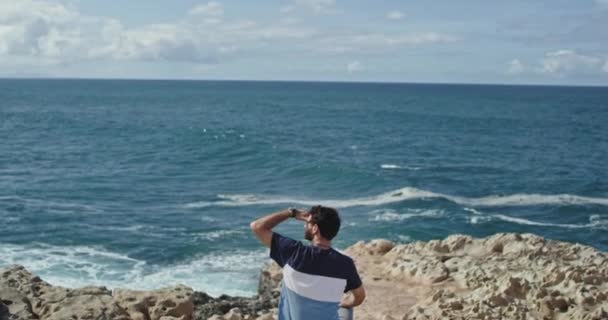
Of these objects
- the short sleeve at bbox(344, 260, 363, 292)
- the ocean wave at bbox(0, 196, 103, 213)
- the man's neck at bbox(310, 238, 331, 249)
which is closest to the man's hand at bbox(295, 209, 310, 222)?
the man's neck at bbox(310, 238, 331, 249)

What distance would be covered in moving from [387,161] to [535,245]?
33886 millimetres

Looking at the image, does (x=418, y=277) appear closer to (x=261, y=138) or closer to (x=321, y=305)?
(x=321, y=305)

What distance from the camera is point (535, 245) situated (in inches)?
780

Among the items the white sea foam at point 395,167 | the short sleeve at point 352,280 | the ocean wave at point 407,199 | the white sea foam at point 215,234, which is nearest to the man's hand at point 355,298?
the short sleeve at point 352,280

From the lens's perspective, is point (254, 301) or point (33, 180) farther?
point (33, 180)

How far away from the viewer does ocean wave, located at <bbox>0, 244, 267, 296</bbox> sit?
77.0 ft

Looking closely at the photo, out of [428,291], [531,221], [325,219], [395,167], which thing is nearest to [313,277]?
[325,219]

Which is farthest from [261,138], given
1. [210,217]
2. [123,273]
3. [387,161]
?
[123,273]

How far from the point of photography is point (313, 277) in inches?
257

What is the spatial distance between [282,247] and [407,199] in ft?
105

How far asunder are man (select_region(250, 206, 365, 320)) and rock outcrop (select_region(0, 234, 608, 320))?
4.71 m

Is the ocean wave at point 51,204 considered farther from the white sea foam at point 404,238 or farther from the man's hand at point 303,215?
the man's hand at point 303,215

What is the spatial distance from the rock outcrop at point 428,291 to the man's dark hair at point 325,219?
5125 mm

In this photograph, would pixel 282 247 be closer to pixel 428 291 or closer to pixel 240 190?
pixel 428 291
